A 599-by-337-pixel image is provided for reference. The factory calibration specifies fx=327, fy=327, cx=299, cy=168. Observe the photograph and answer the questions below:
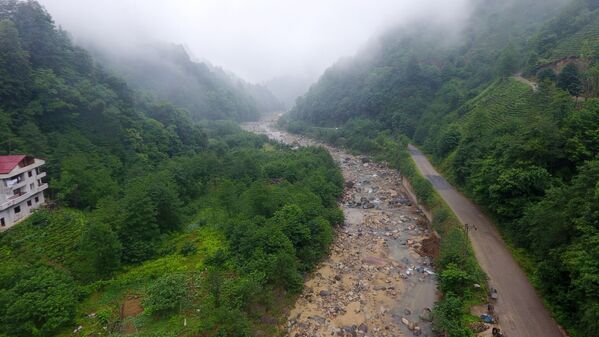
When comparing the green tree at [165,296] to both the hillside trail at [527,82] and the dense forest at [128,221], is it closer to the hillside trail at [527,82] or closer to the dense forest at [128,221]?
the dense forest at [128,221]

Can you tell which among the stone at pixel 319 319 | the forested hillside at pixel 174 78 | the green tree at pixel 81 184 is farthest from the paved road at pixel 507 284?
the forested hillside at pixel 174 78

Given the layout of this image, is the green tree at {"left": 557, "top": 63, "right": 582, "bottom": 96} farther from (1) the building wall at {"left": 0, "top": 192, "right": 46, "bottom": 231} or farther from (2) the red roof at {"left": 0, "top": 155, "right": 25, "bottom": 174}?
(1) the building wall at {"left": 0, "top": 192, "right": 46, "bottom": 231}

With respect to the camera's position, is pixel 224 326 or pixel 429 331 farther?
pixel 429 331

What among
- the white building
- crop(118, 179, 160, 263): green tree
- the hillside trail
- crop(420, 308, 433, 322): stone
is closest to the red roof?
the white building

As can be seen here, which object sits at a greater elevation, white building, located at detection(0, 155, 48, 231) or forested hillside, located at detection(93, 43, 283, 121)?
forested hillside, located at detection(93, 43, 283, 121)

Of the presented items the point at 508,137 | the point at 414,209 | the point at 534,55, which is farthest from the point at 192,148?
the point at 534,55

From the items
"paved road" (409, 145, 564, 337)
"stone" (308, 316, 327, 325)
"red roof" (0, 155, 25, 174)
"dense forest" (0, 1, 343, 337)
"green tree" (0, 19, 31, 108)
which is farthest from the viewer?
"green tree" (0, 19, 31, 108)

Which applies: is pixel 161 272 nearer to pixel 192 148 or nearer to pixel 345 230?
pixel 345 230
